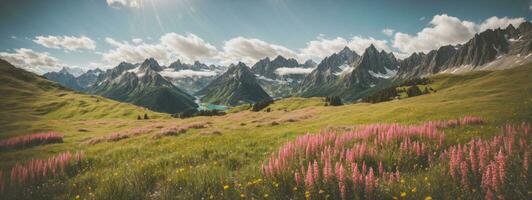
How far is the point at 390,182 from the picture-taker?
21.8ft

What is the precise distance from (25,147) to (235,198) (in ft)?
114

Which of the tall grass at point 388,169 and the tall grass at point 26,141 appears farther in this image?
the tall grass at point 26,141

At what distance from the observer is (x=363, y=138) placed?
12344 mm

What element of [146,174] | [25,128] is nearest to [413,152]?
[146,174]

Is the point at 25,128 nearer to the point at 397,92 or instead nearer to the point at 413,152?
the point at 413,152

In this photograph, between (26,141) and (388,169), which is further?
(26,141)

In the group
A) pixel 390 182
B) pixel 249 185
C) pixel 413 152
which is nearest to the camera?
pixel 390 182

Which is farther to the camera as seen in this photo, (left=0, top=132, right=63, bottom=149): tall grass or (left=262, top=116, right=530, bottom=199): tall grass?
(left=0, top=132, right=63, bottom=149): tall grass

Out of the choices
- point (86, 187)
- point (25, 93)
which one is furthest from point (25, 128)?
point (25, 93)

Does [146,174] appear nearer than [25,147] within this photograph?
Yes

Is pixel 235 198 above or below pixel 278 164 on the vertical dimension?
below

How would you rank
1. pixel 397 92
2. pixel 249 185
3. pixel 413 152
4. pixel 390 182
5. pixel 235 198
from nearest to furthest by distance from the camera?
pixel 390 182
pixel 235 198
pixel 249 185
pixel 413 152
pixel 397 92

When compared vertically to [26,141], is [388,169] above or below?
above

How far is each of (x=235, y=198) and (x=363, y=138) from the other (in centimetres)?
715
